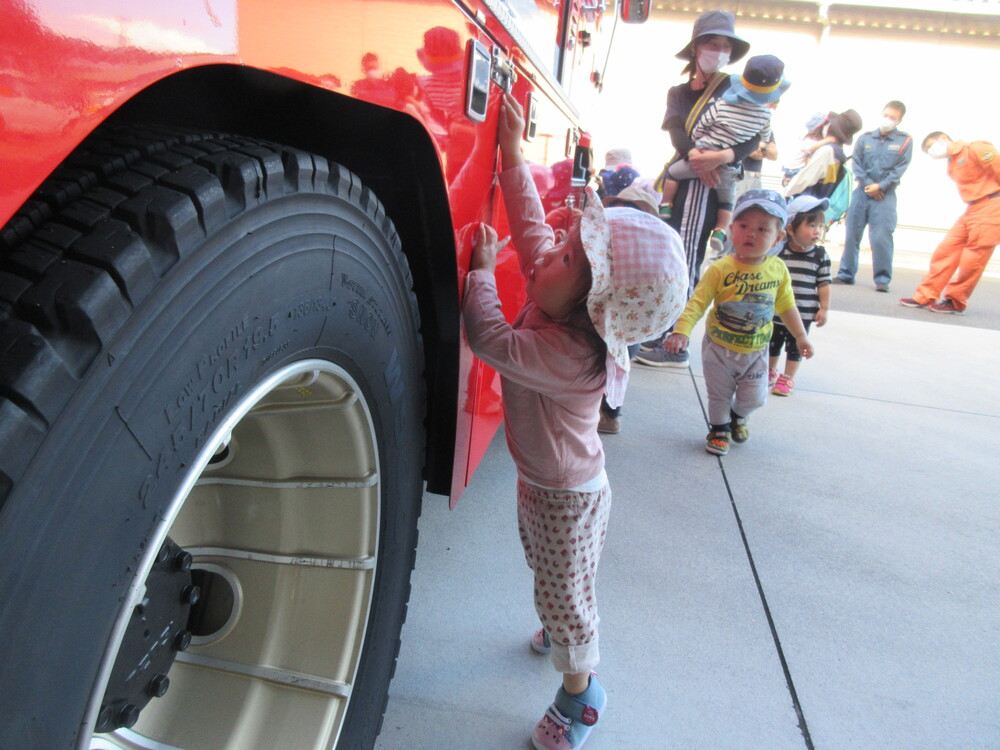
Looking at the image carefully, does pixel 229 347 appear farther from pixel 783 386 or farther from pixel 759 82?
pixel 783 386

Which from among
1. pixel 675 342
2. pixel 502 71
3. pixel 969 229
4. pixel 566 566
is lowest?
pixel 566 566

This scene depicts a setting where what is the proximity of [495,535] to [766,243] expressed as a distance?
1860 mm

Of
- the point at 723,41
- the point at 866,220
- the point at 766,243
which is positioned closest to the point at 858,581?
the point at 766,243

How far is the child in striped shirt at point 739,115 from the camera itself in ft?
11.6

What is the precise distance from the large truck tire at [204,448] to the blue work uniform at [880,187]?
9.22m

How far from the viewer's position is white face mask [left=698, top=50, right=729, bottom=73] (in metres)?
3.86

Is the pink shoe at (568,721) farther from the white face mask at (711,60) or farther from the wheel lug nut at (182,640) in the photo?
the white face mask at (711,60)

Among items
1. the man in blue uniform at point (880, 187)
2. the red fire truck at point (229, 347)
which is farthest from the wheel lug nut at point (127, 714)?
the man in blue uniform at point (880, 187)

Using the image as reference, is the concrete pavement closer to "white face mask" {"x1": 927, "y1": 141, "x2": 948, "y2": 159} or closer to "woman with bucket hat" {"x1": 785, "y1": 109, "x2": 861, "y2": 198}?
"woman with bucket hat" {"x1": 785, "y1": 109, "x2": 861, "y2": 198}

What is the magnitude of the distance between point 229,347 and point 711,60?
12.6ft

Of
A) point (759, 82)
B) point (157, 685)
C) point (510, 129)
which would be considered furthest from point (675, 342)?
point (157, 685)

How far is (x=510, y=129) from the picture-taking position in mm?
1588

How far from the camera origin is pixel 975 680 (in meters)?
1.97

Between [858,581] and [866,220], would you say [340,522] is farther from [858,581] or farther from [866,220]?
[866,220]
